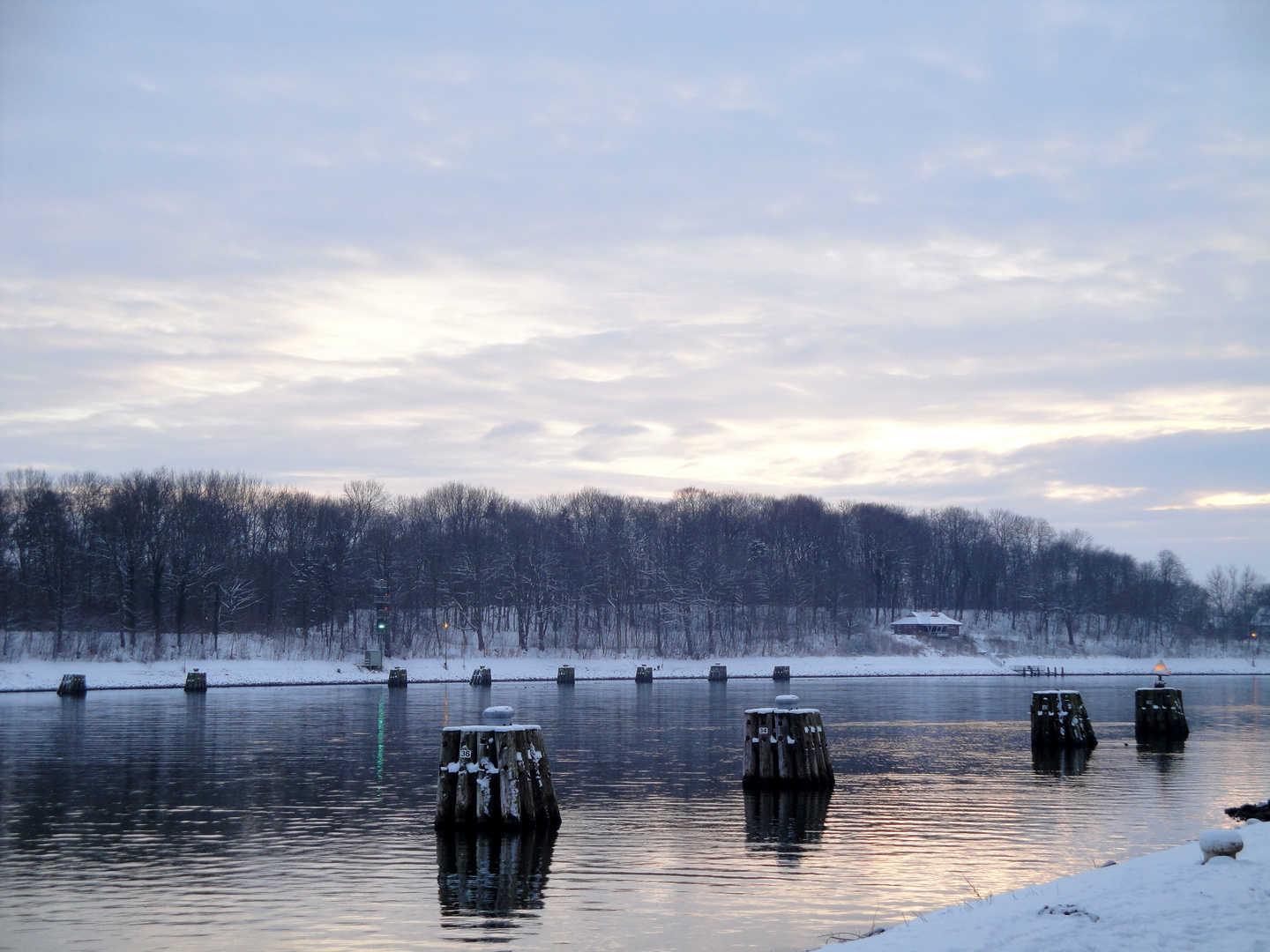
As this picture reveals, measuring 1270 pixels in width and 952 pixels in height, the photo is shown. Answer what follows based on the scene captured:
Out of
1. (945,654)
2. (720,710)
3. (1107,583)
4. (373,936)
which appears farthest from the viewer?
(1107,583)

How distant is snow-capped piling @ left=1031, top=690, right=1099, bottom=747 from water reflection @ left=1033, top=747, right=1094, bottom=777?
34 centimetres

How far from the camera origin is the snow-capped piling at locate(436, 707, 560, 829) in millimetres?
20703

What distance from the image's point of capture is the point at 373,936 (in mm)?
14711

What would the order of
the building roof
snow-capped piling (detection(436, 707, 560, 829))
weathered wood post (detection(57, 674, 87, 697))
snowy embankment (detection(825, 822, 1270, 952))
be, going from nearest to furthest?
snowy embankment (detection(825, 822, 1270, 952))
snow-capped piling (detection(436, 707, 560, 829))
weathered wood post (detection(57, 674, 87, 697))
the building roof

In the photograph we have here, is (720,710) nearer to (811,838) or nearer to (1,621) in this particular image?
(811,838)

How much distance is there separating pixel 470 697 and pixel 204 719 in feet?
75.8

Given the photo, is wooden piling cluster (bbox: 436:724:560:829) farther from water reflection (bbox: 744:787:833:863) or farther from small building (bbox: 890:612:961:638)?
small building (bbox: 890:612:961:638)

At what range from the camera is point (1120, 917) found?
12375 mm

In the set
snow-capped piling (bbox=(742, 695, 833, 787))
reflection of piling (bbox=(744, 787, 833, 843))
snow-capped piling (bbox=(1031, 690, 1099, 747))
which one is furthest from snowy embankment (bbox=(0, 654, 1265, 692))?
reflection of piling (bbox=(744, 787, 833, 843))

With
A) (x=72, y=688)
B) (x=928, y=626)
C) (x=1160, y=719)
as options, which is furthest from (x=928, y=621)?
(x=72, y=688)

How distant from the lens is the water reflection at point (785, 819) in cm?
2108

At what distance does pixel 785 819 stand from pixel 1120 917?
12055 millimetres

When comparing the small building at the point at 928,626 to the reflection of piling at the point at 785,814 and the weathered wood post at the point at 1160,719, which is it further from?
the reflection of piling at the point at 785,814

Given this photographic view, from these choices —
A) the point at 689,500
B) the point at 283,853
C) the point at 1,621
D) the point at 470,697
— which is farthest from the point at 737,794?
the point at 689,500
